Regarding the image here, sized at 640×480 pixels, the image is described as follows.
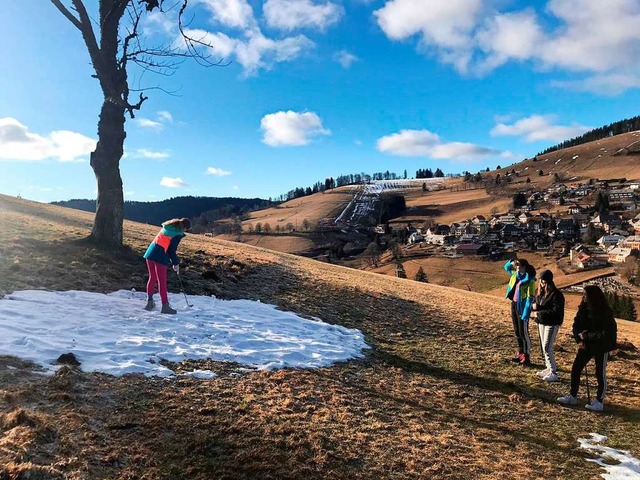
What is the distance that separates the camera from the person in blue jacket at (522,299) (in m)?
11.0

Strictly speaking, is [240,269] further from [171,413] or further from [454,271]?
[454,271]

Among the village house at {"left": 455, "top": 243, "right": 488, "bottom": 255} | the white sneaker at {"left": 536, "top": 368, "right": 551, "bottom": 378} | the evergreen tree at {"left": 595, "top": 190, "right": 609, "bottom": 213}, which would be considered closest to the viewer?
the white sneaker at {"left": 536, "top": 368, "right": 551, "bottom": 378}

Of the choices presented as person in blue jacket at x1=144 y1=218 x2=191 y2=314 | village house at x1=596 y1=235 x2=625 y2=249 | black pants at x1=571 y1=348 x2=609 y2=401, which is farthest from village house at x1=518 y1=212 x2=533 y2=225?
person in blue jacket at x1=144 y1=218 x2=191 y2=314

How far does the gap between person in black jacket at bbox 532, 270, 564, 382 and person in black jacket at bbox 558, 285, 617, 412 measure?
1113 mm

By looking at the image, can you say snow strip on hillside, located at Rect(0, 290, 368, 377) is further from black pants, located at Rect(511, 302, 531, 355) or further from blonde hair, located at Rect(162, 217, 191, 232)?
black pants, located at Rect(511, 302, 531, 355)

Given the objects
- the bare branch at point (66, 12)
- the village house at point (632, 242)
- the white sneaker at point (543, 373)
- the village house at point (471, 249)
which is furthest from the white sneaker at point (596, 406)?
the village house at point (632, 242)

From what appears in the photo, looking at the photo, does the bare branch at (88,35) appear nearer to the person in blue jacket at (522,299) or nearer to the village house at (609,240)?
the person in blue jacket at (522,299)

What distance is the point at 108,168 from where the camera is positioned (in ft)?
49.4

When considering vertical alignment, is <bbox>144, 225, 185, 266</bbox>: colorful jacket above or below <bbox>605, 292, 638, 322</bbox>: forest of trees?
above

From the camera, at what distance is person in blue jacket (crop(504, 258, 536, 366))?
11.0m

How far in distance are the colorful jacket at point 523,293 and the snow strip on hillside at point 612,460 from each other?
411cm

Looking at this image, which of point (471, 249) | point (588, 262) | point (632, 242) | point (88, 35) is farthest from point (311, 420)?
point (632, 242)

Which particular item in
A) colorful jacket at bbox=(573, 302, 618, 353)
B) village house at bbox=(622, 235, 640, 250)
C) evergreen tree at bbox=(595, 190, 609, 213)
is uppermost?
evergreen tree at bbox=(595, 190, 609, 213)

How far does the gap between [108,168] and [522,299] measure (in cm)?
1408
